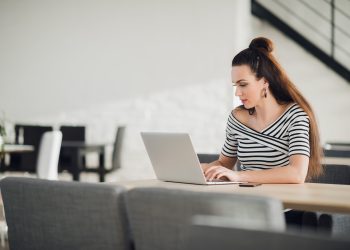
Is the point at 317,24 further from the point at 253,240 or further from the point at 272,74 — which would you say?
the point at 253,240

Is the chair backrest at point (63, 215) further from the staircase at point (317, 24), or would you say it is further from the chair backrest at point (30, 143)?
the staircase at point (317, 24)

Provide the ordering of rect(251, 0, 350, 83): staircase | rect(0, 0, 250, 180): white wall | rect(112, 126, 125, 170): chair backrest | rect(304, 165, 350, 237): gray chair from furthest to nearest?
1. rect(251, 0, 350, 83): staircase
2. rect(0, 0, 250, 180): white wall
3. rect(112, 126, 125, 170): chair backrest
4. rect(304, 165, 350, 237): gray chair

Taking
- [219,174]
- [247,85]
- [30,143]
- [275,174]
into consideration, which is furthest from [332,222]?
[30,143]

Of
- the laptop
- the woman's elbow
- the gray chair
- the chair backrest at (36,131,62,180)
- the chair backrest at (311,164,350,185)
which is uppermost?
the laptop

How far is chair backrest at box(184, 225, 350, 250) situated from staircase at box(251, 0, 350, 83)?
7.07 m

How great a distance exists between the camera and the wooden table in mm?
1975

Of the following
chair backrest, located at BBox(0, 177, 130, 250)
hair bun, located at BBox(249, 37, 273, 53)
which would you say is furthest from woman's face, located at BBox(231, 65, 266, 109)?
chair backrest, located at BBox(0, 177, 130, 250)

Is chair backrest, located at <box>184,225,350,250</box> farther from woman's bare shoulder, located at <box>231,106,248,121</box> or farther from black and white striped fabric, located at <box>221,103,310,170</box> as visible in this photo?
woman's bare shoulder, located at <box>231,106,248,121</box>

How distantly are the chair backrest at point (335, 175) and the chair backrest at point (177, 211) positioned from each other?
1.36 metres

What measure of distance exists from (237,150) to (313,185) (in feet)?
1.86

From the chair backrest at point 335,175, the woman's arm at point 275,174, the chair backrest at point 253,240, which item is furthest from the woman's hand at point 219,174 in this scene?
the chair backrest at point 253,240

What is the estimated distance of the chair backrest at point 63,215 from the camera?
1.70 meters

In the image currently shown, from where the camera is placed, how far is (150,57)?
8023 millimetres

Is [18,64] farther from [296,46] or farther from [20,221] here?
[20,221]
